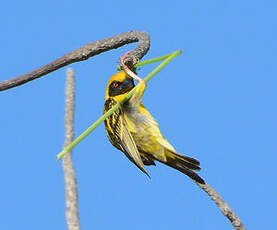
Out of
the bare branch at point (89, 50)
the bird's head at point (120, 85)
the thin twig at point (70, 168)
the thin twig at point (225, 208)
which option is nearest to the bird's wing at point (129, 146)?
the bird's head at point (120, 85)

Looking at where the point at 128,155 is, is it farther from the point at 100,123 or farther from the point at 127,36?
the point at 127,36

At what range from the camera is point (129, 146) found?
363 cm

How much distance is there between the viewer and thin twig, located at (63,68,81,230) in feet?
11.5

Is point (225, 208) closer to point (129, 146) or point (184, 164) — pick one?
point (184, 164)

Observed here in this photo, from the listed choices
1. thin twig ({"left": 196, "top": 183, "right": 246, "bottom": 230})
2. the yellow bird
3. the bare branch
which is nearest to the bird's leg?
the yellow bird

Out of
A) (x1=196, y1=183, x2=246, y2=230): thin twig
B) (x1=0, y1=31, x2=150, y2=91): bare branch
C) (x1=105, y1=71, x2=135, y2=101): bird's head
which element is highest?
(x1=0, y1=31, x2=150, y2=91): bare branch

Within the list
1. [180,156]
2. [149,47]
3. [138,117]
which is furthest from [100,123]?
[149,47]

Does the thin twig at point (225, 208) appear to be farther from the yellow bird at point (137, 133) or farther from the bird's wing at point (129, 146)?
the bird's wing at point (129, 146)

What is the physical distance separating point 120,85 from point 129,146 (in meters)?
0.35

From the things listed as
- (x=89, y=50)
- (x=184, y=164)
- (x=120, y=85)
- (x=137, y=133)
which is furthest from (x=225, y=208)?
(x=89, y=50)

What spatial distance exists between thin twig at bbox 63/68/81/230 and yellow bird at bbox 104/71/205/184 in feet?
0.73

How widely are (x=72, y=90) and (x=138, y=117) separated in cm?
46

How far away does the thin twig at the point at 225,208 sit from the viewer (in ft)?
13.5

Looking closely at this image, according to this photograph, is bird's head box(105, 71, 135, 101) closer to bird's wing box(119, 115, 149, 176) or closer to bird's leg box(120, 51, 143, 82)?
bird's leg box(120, 51, 143, 82)
